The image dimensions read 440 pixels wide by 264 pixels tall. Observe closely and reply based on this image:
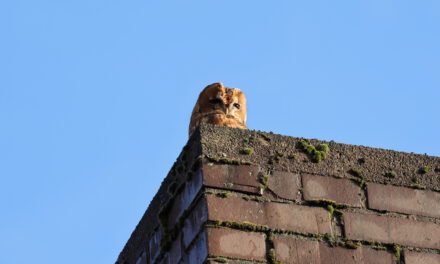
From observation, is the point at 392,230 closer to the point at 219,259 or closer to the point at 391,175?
the point at 391,175

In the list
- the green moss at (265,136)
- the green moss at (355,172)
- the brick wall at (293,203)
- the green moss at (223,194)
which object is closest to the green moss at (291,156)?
the brick wall at (293,203)

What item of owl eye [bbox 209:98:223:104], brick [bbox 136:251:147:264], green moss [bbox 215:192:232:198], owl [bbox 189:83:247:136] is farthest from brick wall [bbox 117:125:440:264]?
owl eye [bbox 209:98:223:104]

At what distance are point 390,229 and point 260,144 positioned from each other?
65 cm

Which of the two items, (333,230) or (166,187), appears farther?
(166,187)

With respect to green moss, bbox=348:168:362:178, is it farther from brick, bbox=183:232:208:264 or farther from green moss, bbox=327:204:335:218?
brick, bbox=183:232:208:264

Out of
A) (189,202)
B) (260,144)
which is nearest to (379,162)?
(260,144)

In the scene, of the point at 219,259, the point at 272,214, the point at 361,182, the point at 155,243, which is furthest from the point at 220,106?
the point at 219,259

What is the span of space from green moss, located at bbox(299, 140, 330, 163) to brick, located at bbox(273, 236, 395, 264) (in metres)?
0.43

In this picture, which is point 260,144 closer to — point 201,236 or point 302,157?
point 302,157

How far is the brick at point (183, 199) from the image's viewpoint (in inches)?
189

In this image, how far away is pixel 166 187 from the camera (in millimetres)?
5203

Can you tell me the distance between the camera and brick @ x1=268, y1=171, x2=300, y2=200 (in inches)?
190

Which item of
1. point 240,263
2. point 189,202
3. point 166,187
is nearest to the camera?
point 240,263

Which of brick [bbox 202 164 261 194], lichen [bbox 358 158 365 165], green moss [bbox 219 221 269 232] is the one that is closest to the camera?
green moss [bbox 219 221 269 232]
